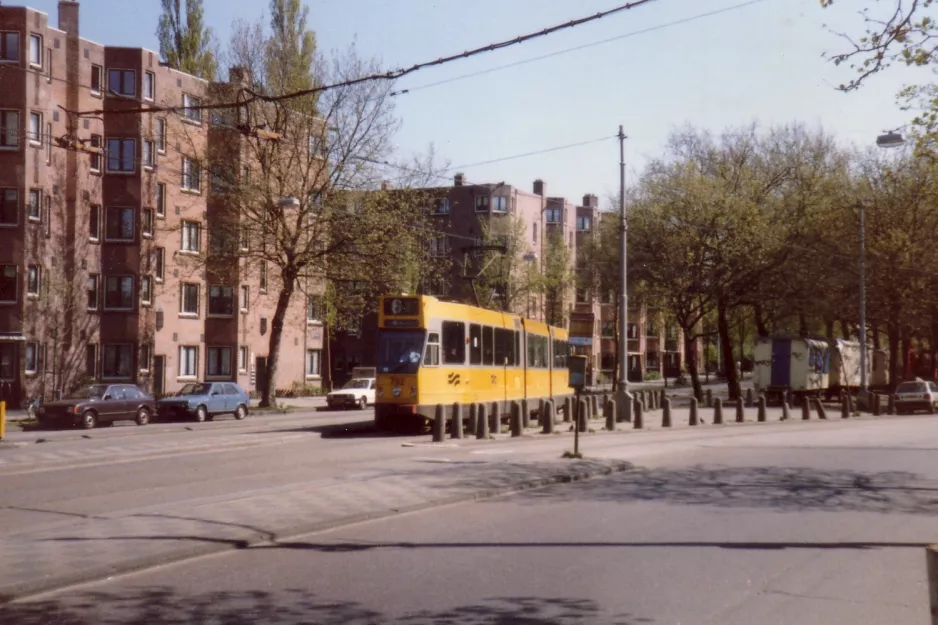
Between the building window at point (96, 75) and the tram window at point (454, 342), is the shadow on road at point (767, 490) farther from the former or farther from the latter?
the building window at point (96, 75)

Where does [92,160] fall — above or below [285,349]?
above

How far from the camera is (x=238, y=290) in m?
52.6

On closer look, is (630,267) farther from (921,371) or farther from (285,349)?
(921,371)

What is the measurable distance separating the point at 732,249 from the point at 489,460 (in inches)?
1136

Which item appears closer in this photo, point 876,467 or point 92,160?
point 876,467

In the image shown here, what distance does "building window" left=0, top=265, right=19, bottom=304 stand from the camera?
40625 mm

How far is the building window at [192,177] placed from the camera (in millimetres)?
40219

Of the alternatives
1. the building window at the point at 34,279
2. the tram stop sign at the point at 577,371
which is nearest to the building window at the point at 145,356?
the building window at the point at 34,279

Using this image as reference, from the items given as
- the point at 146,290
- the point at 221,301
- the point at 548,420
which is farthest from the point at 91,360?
the point at 548,420

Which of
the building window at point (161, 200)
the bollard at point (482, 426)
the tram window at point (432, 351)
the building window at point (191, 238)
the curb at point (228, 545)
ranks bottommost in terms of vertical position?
the curb at point (228, 545)

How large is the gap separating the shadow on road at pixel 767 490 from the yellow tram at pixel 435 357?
8209mm

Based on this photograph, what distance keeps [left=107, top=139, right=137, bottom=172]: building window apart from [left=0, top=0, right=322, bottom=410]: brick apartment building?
0.06m

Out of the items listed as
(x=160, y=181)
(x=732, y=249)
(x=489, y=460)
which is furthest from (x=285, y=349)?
(x=489, y=460)

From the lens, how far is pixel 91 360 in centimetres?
4512
